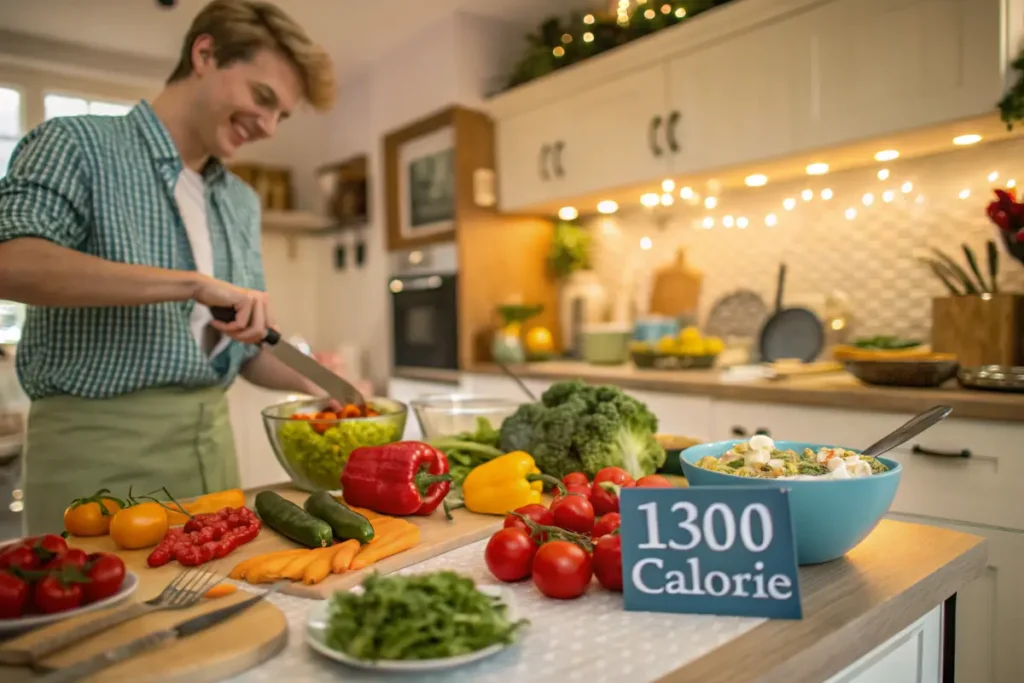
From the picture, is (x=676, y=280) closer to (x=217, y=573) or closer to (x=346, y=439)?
(x=346, y=439)

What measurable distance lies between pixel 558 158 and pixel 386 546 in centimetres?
262

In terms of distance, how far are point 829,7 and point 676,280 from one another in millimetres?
1252

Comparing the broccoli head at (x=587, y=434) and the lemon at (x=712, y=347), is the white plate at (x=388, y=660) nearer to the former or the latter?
the broccoli head at (x=587, y=434)

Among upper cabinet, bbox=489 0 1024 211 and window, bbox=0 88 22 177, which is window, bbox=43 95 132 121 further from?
upper cabinet, bbox=489 0 1024 211

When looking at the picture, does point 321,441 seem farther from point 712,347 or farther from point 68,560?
point 712,347

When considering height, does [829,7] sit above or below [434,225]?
Answer: above

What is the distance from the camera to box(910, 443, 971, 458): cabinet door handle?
1791mm

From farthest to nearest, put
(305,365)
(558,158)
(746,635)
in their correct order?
1. (558,158)
2. (305,365)
3. (746,635)

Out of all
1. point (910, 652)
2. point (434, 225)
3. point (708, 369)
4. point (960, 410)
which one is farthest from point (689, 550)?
point (434, 225)

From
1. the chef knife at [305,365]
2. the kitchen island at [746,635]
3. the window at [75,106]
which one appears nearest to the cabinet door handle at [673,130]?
the chef knife at [305,365]

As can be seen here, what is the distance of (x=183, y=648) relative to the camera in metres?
0.63

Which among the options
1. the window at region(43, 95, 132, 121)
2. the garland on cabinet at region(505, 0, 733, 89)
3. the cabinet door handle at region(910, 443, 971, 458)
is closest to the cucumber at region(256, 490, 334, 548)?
the cabinet door handle at region(910, 443, 971, 458)

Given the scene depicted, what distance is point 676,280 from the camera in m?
3.24

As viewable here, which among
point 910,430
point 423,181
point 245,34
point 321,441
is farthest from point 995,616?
point 423,181
